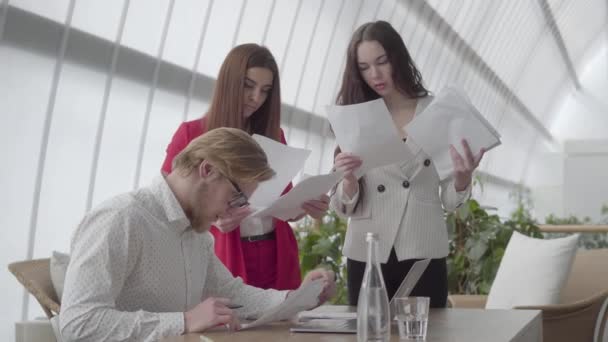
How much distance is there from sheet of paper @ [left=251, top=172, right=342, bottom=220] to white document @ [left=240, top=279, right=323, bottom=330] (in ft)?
1.45

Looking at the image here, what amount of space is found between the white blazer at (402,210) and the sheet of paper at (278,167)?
0.21m

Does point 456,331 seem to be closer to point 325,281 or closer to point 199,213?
point 325,281

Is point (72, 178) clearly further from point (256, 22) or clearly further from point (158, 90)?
point (256, 22)

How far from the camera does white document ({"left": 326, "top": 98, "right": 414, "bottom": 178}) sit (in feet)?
9.23

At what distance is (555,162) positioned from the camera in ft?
75.7

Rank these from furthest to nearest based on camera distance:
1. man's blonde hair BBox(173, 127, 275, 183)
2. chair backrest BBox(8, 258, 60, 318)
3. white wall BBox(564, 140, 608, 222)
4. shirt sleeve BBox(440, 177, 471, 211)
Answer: white wall BBox(564, 140, 608, 222), shirt sleeve BBox(440, 177, 471, 211), chair backrest BBox(8, 258, 60, 318), man's blonde hair BBox(173, 127, 275, 183)

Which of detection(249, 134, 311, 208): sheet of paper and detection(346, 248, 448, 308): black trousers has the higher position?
detection(249, 134, 311, 208): sheet of paper

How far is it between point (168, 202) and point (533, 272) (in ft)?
8.91

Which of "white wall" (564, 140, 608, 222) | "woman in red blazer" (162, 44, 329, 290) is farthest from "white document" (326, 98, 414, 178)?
"white wall" (564, 140, 608, 222)

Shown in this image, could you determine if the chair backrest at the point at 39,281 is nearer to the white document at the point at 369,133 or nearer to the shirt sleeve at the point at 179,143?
the shirt sleeve at the point at 179,143

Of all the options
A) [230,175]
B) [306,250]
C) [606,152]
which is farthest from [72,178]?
[606,152]

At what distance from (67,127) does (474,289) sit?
9.71 ft

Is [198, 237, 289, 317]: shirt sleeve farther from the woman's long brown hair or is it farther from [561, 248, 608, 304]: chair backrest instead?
[561, 248, 608, 304]: chair backrest

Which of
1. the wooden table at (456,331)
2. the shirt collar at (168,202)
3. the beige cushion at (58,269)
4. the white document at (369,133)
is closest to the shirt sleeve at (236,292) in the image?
the wooden table at (456,331)
